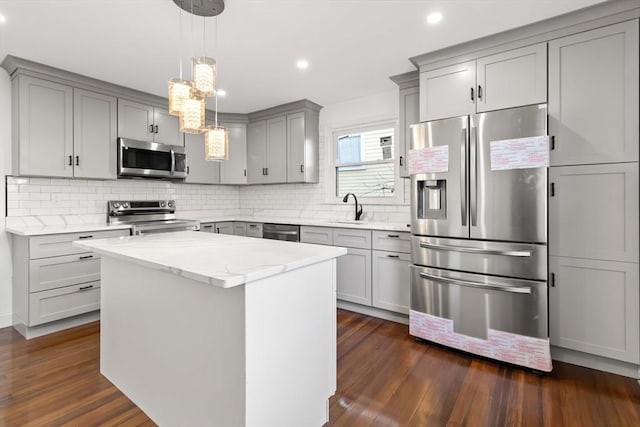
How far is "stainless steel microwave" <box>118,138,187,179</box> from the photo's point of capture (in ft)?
11.8

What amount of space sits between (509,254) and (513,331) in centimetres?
56

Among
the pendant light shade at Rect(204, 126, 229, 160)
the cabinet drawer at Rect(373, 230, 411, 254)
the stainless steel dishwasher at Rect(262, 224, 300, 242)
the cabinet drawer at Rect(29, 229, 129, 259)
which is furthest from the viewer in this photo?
the stainless steel dishwasher at Rect(262, 224, 300, 242)

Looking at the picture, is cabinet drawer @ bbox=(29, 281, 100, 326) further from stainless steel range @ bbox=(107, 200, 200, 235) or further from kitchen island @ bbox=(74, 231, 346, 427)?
kitchen island @ bbox=(74, 231, 346, 427)

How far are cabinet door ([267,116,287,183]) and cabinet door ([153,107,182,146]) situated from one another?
1199 mm

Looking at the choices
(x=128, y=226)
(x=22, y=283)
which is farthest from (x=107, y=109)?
(x=22, y=283)

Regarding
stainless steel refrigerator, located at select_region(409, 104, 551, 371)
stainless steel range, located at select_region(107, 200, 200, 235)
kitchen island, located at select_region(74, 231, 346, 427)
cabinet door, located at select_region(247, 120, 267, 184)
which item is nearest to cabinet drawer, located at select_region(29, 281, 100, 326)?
stainless steel range, located at select_region(107, 200, 200, 235)

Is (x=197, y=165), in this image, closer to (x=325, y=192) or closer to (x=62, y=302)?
(x=325, y=192)

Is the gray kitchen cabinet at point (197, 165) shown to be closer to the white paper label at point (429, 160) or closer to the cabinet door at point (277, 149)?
the cabinet door at point (277, 149)

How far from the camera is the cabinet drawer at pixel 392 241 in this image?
3094mm

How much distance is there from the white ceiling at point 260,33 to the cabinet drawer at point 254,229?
1.87m

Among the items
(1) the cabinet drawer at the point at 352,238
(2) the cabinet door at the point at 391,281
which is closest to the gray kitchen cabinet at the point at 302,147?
(1) the cabinet drawer at the point at 352,238

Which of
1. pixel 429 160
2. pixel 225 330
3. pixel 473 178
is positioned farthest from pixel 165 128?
pixel 473 178

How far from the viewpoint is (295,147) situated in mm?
4301

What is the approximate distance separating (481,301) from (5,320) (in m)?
4.37
